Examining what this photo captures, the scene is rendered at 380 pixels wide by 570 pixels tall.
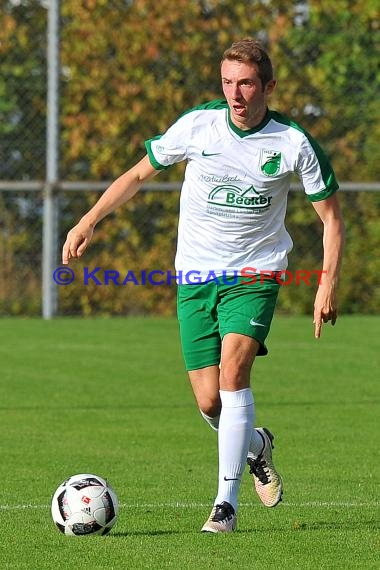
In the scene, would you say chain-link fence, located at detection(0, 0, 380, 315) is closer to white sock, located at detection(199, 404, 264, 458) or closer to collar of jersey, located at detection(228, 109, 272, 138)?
white sock, located at detection(199, 404, 264, 458)

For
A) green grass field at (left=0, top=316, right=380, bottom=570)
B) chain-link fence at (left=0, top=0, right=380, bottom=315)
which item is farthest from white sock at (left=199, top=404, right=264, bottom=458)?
chain-link fence at (left=0, top=0, right=380, bottom=315)

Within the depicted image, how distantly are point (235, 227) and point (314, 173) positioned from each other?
0.43 meters

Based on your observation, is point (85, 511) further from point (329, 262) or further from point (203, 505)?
point (329, 262)

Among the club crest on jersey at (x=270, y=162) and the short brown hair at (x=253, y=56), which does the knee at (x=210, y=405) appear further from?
the short brown hair at (x=253, y=56)

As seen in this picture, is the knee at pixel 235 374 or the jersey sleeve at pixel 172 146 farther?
the jersey sleeve at pixel 172 146

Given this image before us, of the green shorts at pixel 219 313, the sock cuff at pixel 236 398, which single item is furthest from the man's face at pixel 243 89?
the sock cuff at pixel 236 398

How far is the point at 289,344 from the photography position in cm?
1496

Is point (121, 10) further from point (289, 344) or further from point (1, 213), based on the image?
point (289, 344)

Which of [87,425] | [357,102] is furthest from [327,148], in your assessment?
[87,425]

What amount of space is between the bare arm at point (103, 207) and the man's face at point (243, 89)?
0.53 meters

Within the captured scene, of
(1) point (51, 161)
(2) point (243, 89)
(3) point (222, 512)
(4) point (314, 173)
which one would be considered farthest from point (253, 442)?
(1) point (51, 161)

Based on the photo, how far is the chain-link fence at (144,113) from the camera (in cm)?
1831

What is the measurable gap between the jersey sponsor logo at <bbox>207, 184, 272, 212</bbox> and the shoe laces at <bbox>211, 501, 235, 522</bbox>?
1334mm

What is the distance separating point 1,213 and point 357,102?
4766 mm
